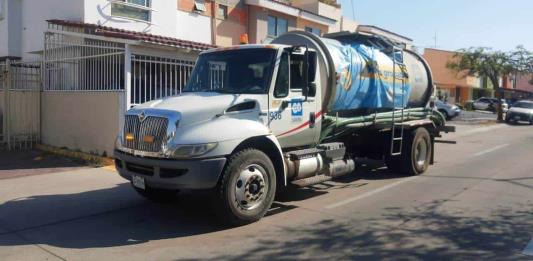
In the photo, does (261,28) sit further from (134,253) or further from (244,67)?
(134,253)

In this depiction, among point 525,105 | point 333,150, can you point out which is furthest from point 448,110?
point 333,150

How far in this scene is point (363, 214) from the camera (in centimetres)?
732

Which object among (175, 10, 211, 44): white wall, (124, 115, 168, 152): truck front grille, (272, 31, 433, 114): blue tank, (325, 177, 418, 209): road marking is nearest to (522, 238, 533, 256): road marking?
(325, 177, 418, 209): road marking

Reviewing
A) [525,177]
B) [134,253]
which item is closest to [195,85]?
[134,253]

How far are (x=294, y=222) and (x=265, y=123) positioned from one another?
1.45 meters

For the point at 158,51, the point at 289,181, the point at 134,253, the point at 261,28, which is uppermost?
the point at 261,28

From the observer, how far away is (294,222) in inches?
271

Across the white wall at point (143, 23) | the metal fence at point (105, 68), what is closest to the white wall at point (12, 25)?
the white wall at point (143, 23)

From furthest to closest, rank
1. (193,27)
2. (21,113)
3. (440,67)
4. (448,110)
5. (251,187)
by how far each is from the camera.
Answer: (440,67) → (448,110) → (193,27) → (21,113) → (251,187)

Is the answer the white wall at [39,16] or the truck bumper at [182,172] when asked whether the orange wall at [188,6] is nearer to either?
the white wall at [39,16]

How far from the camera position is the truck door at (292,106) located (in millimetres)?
7402

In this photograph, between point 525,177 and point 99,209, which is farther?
point 525,177

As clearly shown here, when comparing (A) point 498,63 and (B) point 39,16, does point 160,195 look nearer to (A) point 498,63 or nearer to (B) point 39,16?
(B) point 39,16

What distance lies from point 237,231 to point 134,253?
1393 millimetres
